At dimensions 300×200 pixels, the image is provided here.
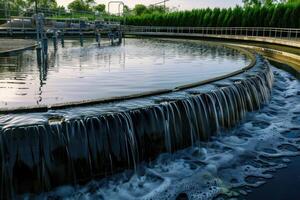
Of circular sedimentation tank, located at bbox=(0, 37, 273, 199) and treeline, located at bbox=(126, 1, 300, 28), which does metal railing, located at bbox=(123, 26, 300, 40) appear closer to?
treeline, located at bbox=(126, 1, 300, 28)

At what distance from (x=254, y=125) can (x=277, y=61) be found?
12.2 meters

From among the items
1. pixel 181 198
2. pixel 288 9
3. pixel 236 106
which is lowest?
pixel 181 198

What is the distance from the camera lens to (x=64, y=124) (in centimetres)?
624

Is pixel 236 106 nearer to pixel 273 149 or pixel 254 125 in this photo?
pixel 254 125

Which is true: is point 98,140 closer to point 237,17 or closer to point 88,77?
point 88,77

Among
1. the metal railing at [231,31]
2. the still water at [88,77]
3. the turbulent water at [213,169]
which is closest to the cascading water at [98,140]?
the turbulent water at [213,169]

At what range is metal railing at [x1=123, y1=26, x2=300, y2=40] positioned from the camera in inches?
1192

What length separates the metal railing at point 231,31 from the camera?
30281 mm

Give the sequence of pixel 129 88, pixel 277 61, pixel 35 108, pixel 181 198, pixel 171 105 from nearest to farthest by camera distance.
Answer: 1. pixel 181 198
2. pixel 35 108
3. pixel 171 105
4. pixel 129 88
5. pixel 277 61

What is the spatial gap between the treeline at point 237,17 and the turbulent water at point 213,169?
2429 cm

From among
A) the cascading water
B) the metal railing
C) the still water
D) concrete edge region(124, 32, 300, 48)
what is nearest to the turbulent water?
the cascading water

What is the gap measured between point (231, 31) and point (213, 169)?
32914mm

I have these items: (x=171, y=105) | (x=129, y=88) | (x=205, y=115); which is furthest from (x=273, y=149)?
(x=129, y=88)

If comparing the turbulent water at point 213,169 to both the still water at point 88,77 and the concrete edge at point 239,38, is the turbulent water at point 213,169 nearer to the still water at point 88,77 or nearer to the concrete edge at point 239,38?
the still water at point 88,77
